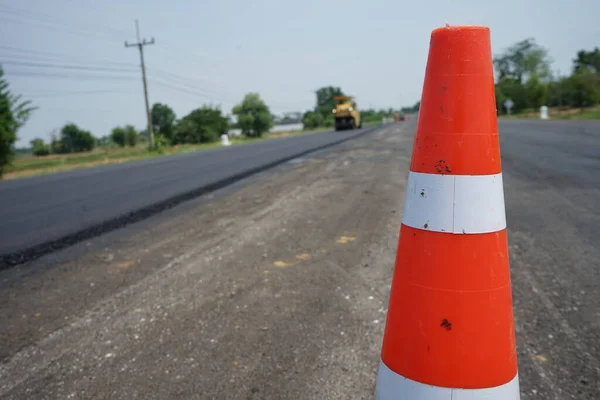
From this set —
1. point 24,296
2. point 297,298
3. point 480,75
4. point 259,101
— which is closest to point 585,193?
point 297,298

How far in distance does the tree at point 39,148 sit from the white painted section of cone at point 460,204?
79263 millimetres

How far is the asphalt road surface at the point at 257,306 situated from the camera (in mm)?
2480

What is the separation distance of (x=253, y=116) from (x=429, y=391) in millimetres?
86980

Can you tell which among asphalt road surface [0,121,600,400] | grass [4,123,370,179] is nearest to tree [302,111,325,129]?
grass [4,123,370,179]

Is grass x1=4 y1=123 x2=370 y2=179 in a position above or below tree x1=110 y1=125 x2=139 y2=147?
below

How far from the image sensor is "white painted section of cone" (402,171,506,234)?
1550 millimetres

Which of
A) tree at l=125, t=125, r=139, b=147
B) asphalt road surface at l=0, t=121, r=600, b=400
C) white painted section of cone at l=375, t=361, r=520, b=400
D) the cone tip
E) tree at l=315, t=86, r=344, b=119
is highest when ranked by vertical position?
tree at l=315, t=86, r=344, b=119

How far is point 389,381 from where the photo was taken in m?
1.63

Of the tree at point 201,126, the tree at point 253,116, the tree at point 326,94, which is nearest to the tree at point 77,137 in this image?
the tree at point 201,126

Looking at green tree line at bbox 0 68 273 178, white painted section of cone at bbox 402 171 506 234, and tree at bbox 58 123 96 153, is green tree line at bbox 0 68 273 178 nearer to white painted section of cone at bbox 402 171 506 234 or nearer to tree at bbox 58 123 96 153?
tree at bbox 58 123 96 153

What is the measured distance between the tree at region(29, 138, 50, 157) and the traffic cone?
79.2m

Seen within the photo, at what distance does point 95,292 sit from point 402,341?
3056 mm

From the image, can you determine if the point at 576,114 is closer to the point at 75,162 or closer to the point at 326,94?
the point at 75,162

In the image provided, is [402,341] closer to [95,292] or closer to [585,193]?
[95,292]
